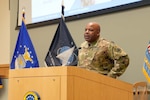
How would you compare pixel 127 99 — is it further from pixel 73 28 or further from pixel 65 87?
pixel 73 28

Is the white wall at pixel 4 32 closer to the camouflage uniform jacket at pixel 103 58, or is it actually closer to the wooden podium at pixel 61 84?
the camouflage uniform jacket at pixel 103 58

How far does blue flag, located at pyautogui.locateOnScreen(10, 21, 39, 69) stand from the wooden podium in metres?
0.75

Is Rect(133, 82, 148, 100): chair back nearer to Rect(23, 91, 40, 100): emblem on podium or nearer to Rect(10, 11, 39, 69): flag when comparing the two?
Rect(10, 11, 39, 69): flag

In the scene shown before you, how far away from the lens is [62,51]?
7.61 feet

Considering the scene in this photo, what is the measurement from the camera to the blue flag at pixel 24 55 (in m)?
2.28

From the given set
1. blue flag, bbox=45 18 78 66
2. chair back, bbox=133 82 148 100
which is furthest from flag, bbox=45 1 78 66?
chair back, bbox=133 82 148 100

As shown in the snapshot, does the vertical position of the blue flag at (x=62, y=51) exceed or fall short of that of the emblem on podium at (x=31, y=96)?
it exceeds it

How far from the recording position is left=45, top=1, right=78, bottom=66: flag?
2.01m

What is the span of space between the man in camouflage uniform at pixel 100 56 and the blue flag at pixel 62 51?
125 millimetres

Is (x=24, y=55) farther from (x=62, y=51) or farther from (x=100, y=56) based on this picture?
(x=100, y=56)

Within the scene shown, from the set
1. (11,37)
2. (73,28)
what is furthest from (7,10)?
(73,28)

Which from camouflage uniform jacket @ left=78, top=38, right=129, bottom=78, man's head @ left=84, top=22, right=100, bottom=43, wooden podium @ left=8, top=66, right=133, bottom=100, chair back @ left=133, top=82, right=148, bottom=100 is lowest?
chair back @ left=133, top=82, right=148, bottom=100

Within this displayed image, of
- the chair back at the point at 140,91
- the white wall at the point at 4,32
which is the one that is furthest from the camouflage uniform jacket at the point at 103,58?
the white wall at the point at 4,32

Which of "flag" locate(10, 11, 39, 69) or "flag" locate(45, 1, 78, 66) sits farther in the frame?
"flag" locate(10, 11, 39, 69)
